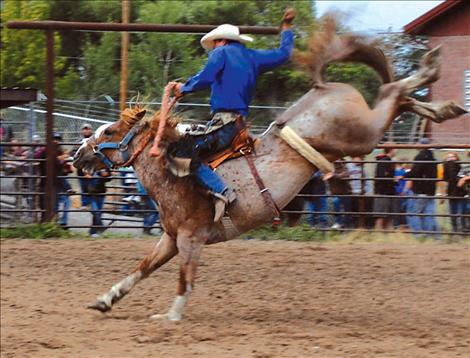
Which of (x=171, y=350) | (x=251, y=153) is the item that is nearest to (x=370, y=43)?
(x=251, y=153)

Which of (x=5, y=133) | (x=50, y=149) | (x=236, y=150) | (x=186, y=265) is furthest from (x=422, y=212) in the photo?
(x=5, y=133)

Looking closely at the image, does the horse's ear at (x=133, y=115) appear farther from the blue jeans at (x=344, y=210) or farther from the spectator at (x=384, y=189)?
the spectator at (x=384, y=189)

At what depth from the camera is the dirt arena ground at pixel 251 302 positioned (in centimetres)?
605

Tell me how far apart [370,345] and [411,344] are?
298mm

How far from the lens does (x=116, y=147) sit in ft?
23.9

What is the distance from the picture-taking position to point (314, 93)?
6.89 m

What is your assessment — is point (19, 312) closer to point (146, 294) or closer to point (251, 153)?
point (146, 294)

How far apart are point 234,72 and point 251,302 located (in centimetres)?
212

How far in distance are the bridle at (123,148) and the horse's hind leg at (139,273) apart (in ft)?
2.39

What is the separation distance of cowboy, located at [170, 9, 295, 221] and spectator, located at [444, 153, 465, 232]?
14.3 feet

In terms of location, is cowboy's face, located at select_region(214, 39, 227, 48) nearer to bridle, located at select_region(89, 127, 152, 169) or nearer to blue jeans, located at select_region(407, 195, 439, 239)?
bridle, located at select_region(89, 127, 152, 169)

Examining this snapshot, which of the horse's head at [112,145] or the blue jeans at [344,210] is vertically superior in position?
the horse's head at [112,145]

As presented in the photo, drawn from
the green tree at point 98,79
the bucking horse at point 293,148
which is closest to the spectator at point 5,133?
the green tree at point 98,79

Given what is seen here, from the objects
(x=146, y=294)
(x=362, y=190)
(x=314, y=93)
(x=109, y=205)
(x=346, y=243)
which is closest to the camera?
(x=314, y=93)
